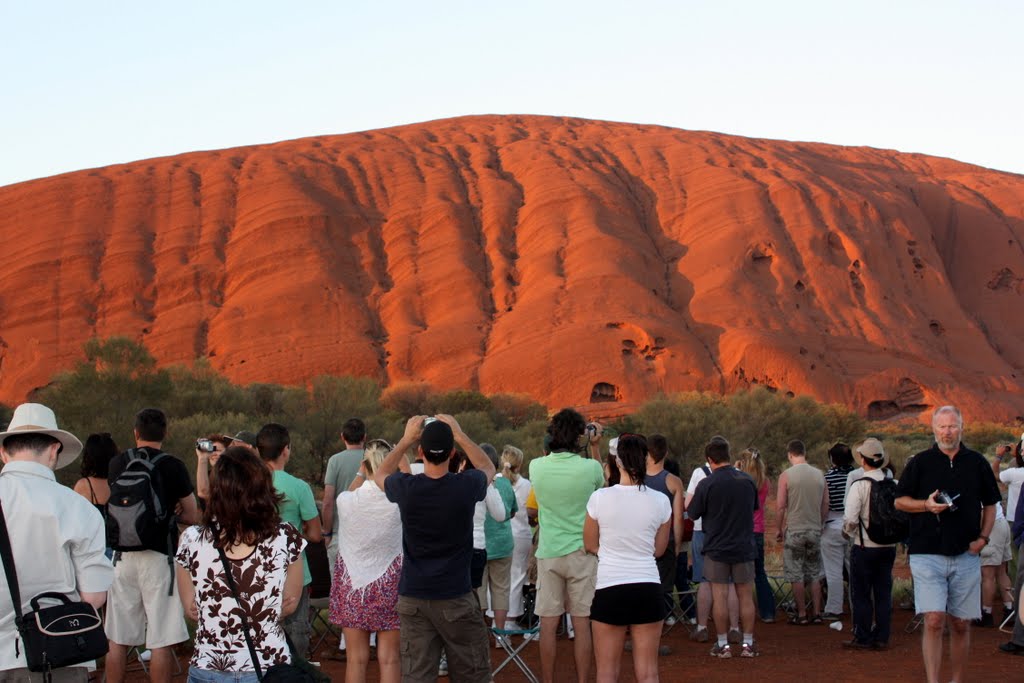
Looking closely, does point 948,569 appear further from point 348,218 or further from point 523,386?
point 348,218

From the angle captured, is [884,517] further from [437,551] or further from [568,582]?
[437,551]

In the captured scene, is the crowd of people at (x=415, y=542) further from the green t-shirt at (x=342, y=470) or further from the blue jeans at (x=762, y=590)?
the blue jeans at (x=762, y=590)

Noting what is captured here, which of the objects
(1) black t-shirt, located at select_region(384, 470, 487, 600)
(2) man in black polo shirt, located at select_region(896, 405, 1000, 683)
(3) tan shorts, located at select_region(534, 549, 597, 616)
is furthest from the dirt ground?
(1) black t-shirt, located at select_region(384, 470, 487, 600)

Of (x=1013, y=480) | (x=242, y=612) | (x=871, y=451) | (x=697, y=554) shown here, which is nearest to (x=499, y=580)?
(x=697, y=554)

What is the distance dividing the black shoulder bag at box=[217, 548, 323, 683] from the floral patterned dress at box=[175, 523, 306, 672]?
24mm

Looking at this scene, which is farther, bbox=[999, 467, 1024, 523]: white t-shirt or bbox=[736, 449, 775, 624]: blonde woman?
bbox=[736, 449, 775, 624]: blonde woman

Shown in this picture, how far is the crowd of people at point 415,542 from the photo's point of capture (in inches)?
175

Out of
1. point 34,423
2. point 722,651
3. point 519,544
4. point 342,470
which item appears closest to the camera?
point 34,423

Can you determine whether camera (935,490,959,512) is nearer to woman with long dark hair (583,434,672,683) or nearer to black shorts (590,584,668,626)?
woman with long dark hair (583,434,672,683)

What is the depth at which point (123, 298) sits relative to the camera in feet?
164

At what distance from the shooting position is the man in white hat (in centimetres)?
430

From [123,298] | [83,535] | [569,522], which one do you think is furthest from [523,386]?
[83,535]

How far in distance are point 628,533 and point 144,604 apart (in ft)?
9.92

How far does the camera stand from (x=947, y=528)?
7004mm
